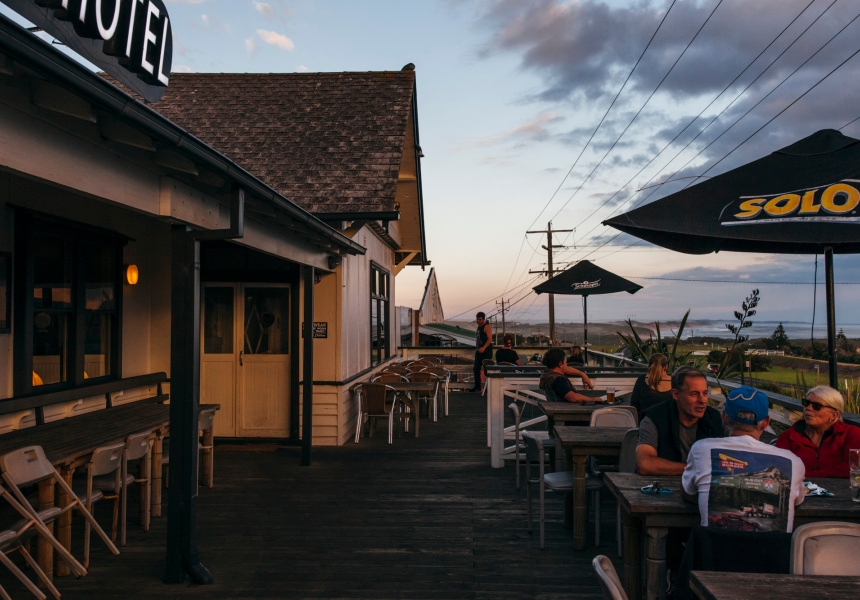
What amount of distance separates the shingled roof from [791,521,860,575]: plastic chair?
7.23m

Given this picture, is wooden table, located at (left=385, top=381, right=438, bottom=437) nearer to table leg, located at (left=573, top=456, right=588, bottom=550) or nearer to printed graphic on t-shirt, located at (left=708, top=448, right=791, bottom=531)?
table leg, located at (left=573, top=456, right=588, bottom=550)

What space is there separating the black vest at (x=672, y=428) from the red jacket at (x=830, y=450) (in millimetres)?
511

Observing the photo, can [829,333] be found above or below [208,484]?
above

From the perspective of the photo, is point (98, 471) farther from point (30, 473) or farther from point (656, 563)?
point (656, 563)

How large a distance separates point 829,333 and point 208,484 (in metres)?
5.64

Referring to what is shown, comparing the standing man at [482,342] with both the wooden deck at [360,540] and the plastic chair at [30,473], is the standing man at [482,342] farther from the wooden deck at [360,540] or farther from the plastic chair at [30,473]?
the plastic chair at [30,473]

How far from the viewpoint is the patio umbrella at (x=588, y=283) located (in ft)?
41.4

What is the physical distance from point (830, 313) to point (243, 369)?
6.82 meters

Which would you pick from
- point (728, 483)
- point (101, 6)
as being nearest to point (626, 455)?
point (728, 483)

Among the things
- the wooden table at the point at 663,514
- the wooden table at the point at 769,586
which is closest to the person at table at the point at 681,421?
the wooden table at the point at 663,514

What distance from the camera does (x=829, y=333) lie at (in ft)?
16.2

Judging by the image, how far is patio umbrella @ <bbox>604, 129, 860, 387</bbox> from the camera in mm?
4219

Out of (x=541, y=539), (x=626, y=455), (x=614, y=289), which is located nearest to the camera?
(x=626, y=455)

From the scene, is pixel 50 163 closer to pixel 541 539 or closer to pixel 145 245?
pixel 541 539
